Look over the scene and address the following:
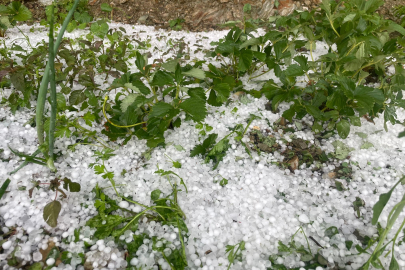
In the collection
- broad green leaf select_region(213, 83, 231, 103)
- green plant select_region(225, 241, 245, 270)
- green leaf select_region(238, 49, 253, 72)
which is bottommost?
green plant select_region(225, 241, 245, 270)

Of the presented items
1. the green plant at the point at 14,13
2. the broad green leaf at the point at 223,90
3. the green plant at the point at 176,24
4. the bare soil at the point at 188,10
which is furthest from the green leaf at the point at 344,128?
the green plant at the point at 14,13

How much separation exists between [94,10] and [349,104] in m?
2.72

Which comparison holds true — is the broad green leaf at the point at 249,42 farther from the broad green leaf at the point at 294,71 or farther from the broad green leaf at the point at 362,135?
the broad green leaf at the point at 362,135

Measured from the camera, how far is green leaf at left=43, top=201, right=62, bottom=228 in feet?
3.54

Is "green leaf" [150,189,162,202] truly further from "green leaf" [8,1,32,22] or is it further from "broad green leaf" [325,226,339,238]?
"green leaf" [8,1,32,22]

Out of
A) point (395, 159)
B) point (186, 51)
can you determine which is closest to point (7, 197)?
point (186, 51)

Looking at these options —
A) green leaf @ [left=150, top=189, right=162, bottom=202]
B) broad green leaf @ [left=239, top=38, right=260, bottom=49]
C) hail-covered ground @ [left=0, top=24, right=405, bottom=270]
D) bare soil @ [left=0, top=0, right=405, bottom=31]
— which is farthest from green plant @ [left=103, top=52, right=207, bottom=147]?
bare soil @ [left=0, top=0, right=405, bottom=31]

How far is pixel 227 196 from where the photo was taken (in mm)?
1314

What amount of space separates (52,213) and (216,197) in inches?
29.9

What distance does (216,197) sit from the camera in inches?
Result: 51.6

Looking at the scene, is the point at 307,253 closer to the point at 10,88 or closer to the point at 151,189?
the point at 151,189

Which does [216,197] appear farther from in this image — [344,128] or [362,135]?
[362,135]

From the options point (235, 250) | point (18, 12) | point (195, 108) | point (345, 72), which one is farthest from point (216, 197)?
point (18, 12)

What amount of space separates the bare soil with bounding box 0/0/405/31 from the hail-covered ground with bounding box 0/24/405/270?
4.92 feet
